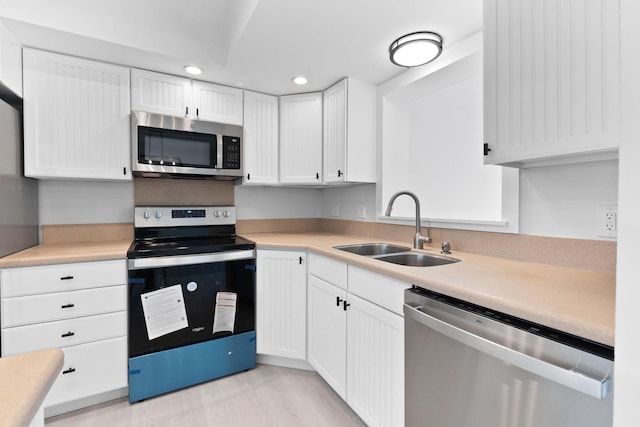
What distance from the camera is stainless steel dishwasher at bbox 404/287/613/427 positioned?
72 centimetres

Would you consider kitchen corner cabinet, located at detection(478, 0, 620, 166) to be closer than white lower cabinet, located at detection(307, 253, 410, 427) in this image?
Yes

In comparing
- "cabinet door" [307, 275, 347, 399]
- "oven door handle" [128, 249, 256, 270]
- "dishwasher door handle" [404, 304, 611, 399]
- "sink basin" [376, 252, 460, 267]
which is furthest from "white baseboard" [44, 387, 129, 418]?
"dishwasher door handle" [404, 304, 611, 399]

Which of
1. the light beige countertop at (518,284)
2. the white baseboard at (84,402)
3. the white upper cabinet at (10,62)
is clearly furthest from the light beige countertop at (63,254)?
the white upper cabinet at (10,62)

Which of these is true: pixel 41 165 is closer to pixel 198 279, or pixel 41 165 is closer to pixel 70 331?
pixel 70 331

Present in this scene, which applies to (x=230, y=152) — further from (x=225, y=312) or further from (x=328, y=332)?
(x=328, y=332)

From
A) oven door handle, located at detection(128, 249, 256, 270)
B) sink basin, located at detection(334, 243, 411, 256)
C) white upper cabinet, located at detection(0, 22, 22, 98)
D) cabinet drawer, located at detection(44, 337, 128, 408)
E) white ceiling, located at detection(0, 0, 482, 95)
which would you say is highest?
white ceiling, located at detection(0, 0, 482, 95)

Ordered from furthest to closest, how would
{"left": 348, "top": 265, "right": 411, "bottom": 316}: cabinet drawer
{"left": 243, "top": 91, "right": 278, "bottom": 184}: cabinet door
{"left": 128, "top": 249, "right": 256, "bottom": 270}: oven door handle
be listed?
1. {"left": 243, "top": 91, "right": 278, "bottom": 184}: cabinet door
2. {"left": 128, "top": 249, "right": 256, "bottom": 270}: oven door handle
3. {"left": 348, "top": 265, "right": 411, "bottom": 316}: cabinet drawer

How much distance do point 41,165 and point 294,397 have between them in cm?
217

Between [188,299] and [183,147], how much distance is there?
1.09 meters

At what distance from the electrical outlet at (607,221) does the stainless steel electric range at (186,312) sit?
74.1 inches

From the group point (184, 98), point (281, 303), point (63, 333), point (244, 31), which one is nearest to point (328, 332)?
point (281, 303)

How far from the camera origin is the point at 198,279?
6.35ft

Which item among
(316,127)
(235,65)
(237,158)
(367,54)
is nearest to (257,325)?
(237,158)

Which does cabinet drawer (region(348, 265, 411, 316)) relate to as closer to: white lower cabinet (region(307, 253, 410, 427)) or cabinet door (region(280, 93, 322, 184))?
white lower cabinet (region(307, 253, 410, 427))
